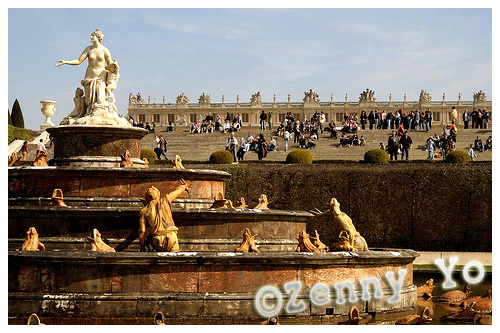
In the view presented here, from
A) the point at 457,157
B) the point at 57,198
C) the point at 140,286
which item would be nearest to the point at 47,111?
the point at 457,157

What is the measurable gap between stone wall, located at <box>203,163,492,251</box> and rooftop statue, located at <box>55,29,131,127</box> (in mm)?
10687

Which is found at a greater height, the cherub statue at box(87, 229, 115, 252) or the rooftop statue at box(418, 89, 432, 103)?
the rooftop statue at box(418, 89, 432, 103)

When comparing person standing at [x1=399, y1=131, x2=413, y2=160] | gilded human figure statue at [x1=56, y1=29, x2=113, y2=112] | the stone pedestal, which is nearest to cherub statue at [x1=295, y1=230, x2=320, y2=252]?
the stone pedestal

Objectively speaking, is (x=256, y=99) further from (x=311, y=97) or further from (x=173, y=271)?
(x=173, y=271)

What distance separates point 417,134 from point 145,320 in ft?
98.8

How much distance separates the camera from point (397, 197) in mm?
26688

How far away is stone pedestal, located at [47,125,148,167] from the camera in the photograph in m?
16.1

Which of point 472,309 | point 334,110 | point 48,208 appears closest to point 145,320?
point 48,208

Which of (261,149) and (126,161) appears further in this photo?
(261,149)

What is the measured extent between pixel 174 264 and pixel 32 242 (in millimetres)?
2393

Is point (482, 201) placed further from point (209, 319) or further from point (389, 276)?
point (209, 319)

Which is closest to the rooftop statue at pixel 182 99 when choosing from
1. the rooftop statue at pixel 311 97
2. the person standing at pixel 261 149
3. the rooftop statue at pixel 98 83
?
the rooftop statue at pixel 311 97

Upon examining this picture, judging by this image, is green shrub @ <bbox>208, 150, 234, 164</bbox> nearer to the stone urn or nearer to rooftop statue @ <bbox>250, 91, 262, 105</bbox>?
the stone urn

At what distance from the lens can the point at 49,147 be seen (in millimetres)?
34562
